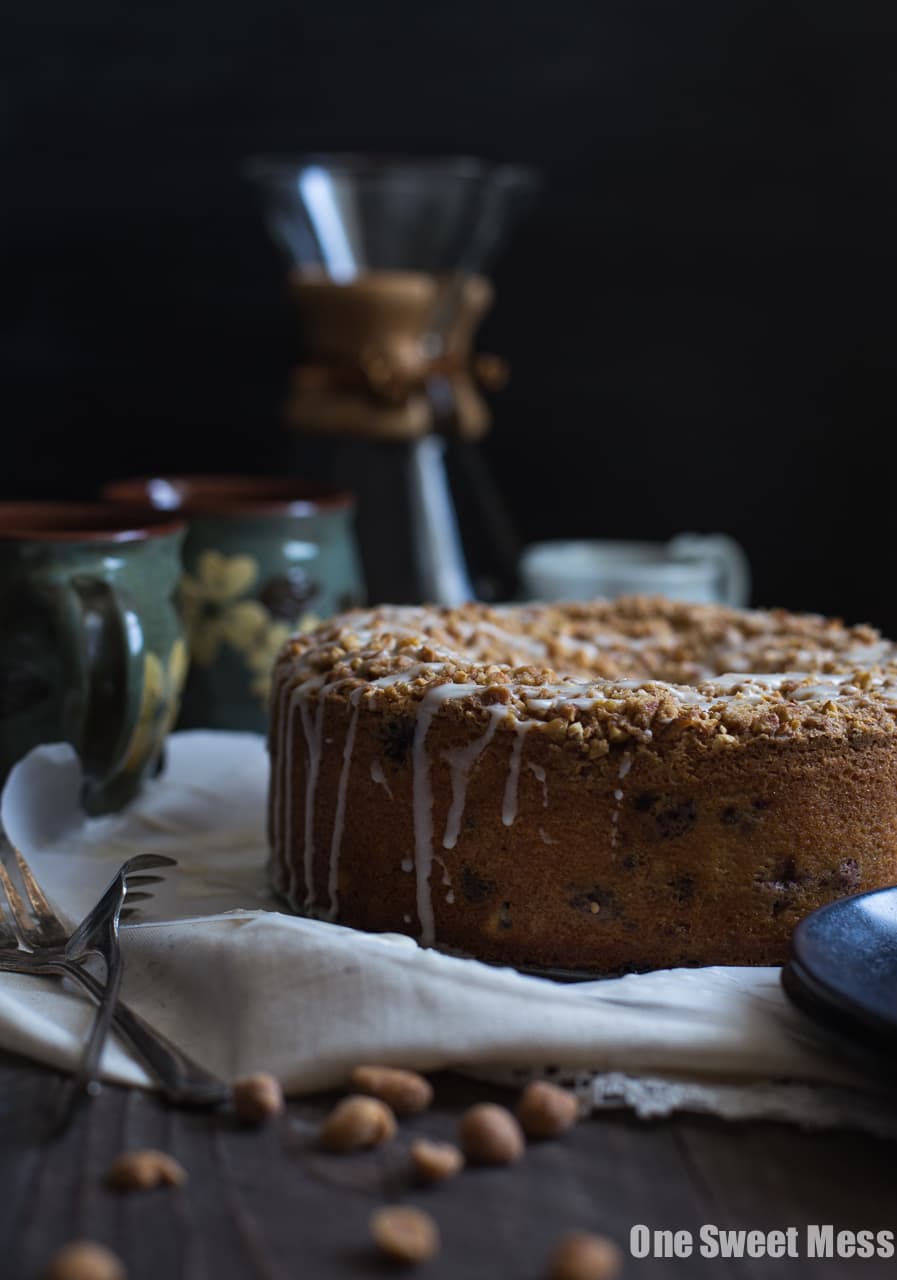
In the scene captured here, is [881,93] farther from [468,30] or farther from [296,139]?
[296,139]

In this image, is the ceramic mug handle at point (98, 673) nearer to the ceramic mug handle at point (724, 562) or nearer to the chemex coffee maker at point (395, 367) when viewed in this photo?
the chemex coffee maker at point (395, 367)

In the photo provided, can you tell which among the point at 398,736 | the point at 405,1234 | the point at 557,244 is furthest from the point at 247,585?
the point at 557,244

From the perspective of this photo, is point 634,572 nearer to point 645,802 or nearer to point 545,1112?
point 645,802

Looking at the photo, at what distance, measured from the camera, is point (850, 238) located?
222 cm

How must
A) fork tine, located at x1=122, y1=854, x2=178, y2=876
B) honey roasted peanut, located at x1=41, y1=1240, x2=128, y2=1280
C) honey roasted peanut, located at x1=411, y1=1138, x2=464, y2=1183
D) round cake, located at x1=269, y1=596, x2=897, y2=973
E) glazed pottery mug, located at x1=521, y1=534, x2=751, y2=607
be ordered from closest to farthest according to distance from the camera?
honey roasted peanut, located at x1=41, y1=1240, x2=128, y2=1280 < honey roasted peanut, located at x1=411, y1=1138, x2=464, y2=1183 < round cake, located at x1=269, y1=596, x2=897, y2=973 < fork tine, located at x1=122, y1=854, x2=178, y2=876 < glazed pottery mug, located at x1=521, y1=534, x2=751, y2=607

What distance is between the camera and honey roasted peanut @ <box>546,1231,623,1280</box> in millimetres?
626

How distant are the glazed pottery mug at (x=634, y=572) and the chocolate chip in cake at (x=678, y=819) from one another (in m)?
0.73

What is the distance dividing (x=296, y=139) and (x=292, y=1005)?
1.66 m

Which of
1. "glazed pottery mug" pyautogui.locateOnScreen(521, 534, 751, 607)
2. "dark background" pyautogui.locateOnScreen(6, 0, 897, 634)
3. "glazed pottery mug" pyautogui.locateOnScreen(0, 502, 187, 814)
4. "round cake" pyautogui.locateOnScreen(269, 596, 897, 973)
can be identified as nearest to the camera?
"round cake" pyautogui.locateOnScreen(269, 596, 897, 973)

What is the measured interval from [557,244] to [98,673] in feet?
4.29

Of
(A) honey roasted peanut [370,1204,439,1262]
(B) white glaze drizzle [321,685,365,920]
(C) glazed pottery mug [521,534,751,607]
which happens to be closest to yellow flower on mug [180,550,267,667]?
(C) glazed pottery mug [521,534,751,607]

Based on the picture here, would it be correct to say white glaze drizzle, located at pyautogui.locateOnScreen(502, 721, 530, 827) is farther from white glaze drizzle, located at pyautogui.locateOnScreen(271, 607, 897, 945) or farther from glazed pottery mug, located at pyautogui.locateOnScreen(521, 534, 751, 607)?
glazed pottery mug, located at pyautogui.locateOnScreen(521, 534, 751, 607)

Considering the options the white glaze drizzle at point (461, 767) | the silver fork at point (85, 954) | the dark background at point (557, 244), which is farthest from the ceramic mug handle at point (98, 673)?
the dark background at point (557, 244)

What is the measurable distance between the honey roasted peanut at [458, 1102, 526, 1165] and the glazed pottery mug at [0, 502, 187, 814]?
560 mm
